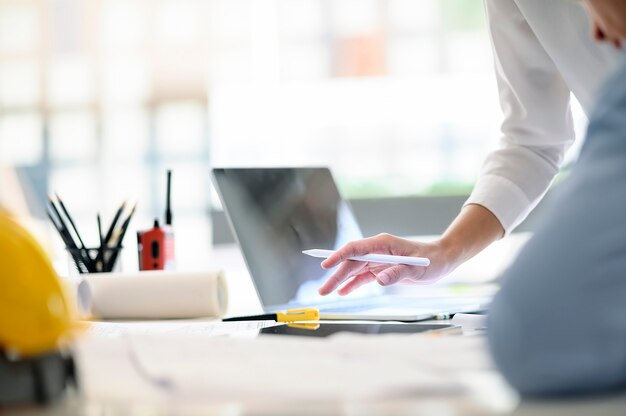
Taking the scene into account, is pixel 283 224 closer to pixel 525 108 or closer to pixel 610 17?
pixel 525 108

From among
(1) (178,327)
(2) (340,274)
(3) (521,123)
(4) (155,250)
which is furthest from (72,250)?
(3) (521,123)

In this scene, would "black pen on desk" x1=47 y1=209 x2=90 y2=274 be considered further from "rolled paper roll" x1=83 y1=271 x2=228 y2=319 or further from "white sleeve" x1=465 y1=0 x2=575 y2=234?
"white sleeve" x1=465 y1=0 x2=575 y2=234

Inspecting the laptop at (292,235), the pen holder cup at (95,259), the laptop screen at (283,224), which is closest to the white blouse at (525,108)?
the laptop at (292,235)

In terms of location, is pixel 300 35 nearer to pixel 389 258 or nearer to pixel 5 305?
pixel 389 258

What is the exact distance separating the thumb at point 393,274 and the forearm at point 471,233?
5.4 inches

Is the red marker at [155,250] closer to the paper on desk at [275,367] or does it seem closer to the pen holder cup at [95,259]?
the pen holder cup at [95,259]

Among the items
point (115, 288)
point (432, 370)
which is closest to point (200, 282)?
point (115, 288)

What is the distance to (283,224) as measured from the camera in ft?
5.68

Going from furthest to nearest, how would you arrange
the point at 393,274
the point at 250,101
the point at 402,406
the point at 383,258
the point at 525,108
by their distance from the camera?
the point at 250,101 → the point at 525,108 → the point at 393,274 → the point at 383,258 → the point at 402,406

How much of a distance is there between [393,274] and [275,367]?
0.76 m

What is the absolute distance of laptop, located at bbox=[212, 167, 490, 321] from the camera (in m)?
1.60

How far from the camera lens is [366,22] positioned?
9.73ft

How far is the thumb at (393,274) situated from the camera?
1398 millimetres

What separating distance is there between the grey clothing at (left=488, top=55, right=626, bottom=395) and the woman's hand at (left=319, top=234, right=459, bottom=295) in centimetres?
72
